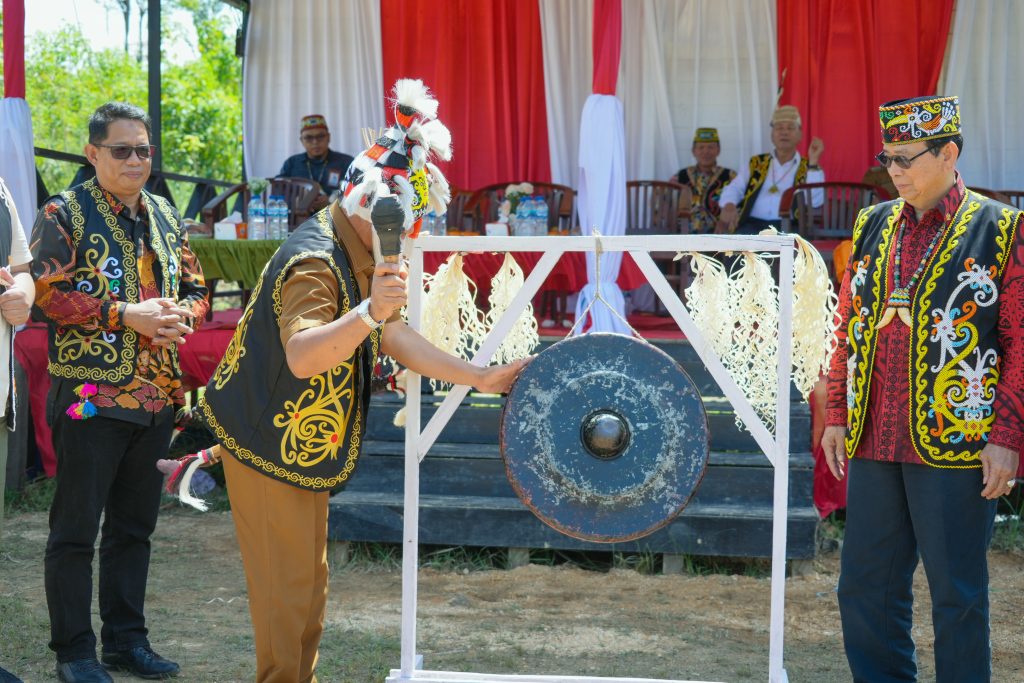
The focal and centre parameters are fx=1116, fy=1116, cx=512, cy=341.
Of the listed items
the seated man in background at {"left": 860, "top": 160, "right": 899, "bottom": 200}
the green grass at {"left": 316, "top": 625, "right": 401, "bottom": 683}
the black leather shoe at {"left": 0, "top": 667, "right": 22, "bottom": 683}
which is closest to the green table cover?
the green grass at {"left": 316, "top": 625, "right": 401, "bottom": 683}

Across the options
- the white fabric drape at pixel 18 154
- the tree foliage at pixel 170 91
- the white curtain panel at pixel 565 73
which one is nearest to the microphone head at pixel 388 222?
the white fabric drape at pixel 18 154

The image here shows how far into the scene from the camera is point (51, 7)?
19.5 metres

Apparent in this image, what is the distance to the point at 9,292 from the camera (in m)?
3.30

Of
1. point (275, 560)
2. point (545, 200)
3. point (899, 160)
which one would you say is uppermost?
point (545, 200)

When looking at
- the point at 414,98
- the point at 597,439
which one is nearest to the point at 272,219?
the point at 414,98

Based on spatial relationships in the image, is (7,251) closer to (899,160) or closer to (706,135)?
(899,160)

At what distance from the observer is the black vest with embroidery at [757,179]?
7441 millimetres

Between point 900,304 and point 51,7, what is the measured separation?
64.4 ft

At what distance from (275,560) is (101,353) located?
1.29m

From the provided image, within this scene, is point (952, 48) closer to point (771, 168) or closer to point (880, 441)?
point (771, 168)

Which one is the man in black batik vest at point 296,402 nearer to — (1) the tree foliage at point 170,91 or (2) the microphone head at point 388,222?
(2) the microphone head at point 388,222

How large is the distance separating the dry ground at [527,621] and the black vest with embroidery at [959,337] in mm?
1387

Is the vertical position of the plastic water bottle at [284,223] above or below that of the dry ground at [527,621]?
above

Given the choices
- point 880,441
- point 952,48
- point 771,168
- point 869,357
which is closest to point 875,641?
point 880,441
